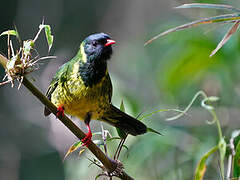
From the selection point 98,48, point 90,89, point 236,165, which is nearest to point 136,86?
point 98,48

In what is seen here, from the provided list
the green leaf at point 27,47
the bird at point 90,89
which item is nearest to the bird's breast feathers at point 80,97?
the bird at point 90,89

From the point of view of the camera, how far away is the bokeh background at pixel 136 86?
3.11 m

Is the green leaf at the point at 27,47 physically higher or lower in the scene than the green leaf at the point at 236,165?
higher

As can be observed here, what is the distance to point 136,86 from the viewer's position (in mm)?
5793

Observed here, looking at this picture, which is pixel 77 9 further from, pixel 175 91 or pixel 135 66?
pixel 175 91

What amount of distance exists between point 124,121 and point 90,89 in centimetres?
30

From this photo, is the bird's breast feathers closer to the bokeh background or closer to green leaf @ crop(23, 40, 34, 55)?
the bokeh background

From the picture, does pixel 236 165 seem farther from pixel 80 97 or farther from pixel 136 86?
pixel 136 86

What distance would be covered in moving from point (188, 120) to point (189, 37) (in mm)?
918

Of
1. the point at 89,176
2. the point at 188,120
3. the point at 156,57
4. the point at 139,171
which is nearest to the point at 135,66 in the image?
the point at 156,57

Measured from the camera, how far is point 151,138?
3002 millimetres

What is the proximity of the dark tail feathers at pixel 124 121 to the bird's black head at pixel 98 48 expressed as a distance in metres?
0.34

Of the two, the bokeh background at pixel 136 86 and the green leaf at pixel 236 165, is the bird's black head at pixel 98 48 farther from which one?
the green leaf at pixel 236 165

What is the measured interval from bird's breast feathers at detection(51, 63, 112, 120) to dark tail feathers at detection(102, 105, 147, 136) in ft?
0.20
